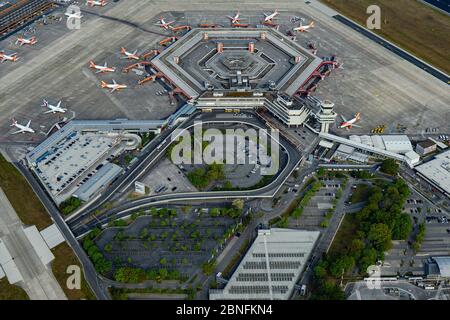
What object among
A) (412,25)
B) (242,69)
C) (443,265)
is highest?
(412,25)

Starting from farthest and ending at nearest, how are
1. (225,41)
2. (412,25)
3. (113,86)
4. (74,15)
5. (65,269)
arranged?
(74,15) < (412,25) < (225,41) < (113,86) < (65,269)


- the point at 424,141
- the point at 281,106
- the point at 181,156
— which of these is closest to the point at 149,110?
the point at 181,156

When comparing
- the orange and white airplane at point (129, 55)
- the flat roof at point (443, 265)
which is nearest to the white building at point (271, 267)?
the flat roof at point (443, 265)

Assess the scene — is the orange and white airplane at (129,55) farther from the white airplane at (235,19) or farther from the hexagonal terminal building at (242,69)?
the white airplane at (235,19)

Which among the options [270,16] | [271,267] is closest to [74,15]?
[270,16]

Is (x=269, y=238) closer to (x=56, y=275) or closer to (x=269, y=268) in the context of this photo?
(x=269, y=268)

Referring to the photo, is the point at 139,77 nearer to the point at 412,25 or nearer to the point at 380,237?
the point at 380,237

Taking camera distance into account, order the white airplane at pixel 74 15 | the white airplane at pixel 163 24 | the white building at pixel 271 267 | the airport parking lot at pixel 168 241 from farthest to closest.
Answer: the white airplane at pixel 74 15
the white airplane at pixel 163 24
the airport parking lot at pixel 168 241
the white building at pixel 271 267
